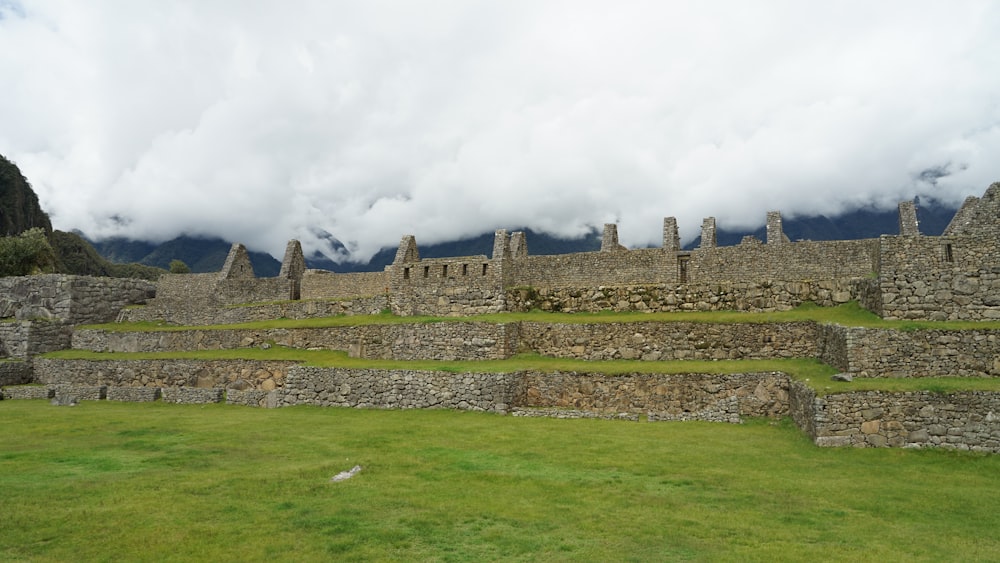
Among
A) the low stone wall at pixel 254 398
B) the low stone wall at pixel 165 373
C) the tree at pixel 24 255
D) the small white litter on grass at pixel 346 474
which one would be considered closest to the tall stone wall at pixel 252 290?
the low stone wall at pixel 165 373

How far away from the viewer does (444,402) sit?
19969 mm

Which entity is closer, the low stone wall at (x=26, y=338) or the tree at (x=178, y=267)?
the low stone wall at (x=26, y=338)

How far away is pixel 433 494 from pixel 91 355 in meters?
25.9

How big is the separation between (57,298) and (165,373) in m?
12.6

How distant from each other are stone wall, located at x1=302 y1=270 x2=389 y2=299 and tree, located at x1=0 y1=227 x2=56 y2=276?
2229 cm

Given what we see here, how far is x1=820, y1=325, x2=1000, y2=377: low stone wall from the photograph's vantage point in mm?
15070

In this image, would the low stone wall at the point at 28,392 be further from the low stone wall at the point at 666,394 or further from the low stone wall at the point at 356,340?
the low stone wall at the point at 666,394

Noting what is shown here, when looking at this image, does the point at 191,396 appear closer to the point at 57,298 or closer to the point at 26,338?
the point at 26,338

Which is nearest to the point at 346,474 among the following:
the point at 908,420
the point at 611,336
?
the point at 908,420

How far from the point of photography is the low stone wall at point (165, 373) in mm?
24047

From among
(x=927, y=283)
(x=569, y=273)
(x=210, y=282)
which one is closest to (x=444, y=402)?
(x=569, y=273)

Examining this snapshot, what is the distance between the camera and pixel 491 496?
10203 mm

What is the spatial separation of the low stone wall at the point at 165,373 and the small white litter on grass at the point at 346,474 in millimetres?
12695

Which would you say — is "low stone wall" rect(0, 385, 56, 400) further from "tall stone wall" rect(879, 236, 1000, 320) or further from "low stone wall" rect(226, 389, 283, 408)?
"tall stone wall" rect(879, 236, 1000, 320)
